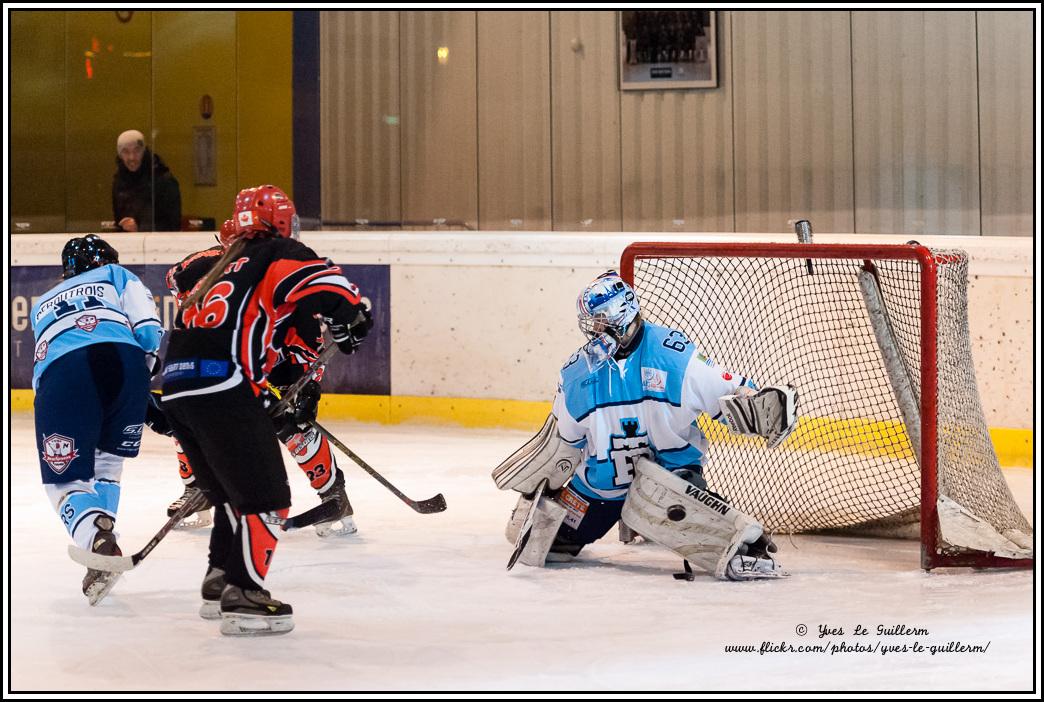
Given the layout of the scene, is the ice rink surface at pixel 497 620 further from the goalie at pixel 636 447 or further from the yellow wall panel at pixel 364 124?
the yellow wall panel at pixel 364 124

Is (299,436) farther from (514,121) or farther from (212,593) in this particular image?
(514,121)

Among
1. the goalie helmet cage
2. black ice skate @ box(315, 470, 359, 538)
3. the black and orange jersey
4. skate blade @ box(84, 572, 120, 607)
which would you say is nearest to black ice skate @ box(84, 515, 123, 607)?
skate blade @ box(84, 572, 120, 607)

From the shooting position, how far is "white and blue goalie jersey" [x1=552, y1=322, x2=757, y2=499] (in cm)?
387

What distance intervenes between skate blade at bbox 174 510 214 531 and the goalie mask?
5.02 feet

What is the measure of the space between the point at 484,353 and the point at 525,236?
0.56 meters

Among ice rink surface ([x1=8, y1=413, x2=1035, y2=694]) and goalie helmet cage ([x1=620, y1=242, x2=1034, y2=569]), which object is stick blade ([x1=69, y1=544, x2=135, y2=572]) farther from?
goalie helmet cage ([x1=620, y1=242, x2=1034, y2=569])

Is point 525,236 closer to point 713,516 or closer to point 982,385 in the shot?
point 982,385

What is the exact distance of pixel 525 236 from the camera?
6.68 metres

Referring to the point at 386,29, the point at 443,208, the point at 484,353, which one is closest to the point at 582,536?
the point at 484,353

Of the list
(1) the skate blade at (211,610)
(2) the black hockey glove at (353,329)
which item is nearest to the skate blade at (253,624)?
(1) the skate blade at (211,610)

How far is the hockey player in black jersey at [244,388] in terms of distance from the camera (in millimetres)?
3203

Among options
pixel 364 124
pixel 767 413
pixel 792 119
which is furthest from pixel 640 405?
pixel 364 124

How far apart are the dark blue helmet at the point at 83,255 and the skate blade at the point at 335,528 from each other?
114cm

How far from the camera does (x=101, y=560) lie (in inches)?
138
